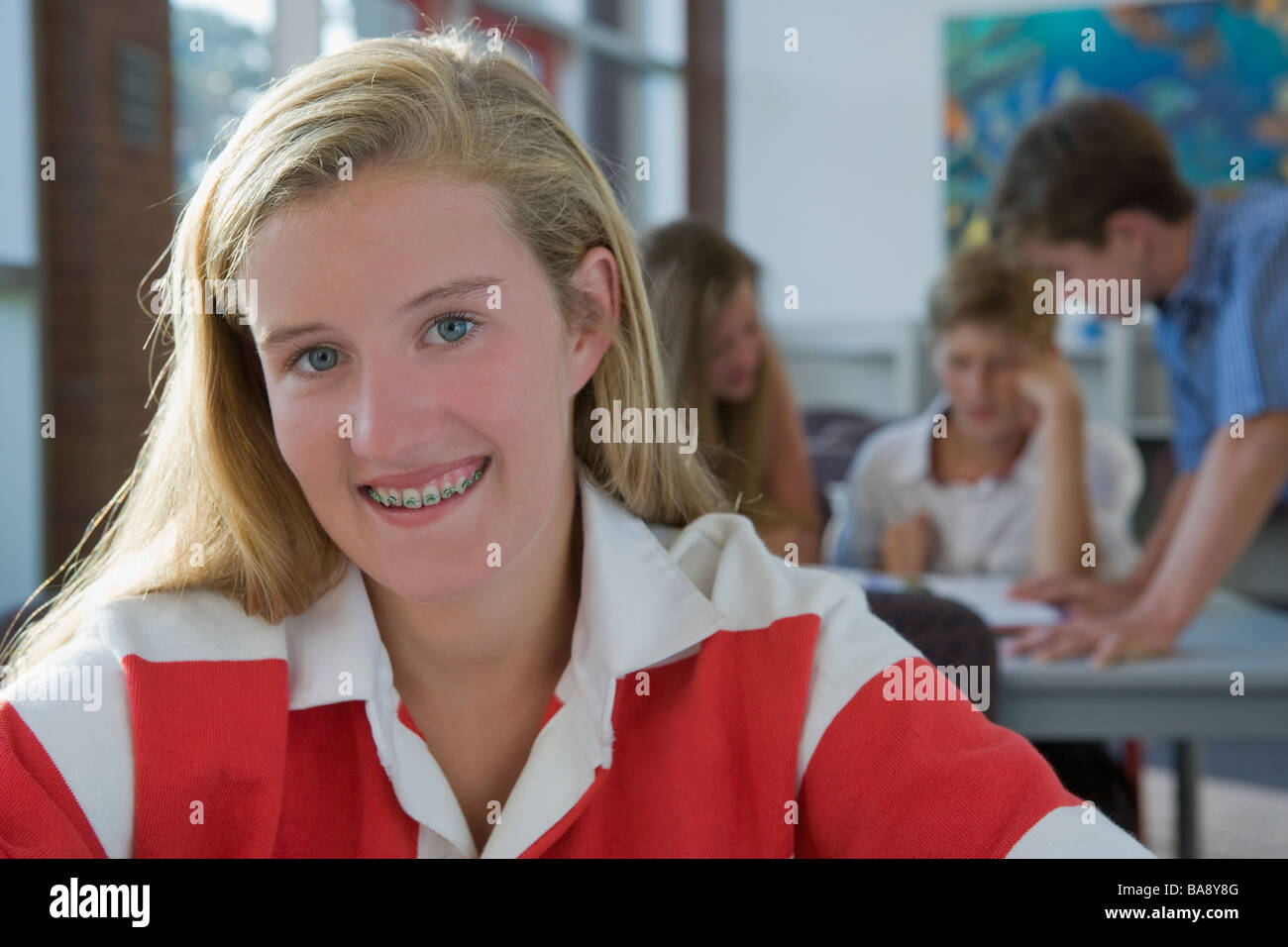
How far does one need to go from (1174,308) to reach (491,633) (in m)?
1.48

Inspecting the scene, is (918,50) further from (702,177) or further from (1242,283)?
(1242,283)

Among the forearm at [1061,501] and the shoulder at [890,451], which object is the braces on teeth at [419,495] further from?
the shoulder at [890,451]

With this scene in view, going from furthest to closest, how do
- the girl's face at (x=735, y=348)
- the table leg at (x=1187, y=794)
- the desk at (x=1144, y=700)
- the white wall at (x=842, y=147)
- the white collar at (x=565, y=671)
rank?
the white wall at (x=842, y=147) < the table leg at (x=1187, y=794) < the girl's face at (x=735, y=348) < the desk at (x=1144, y=700) < the white collar at (x=565, y=671)

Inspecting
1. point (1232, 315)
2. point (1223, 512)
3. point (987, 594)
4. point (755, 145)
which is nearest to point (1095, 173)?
point (1232, 315)

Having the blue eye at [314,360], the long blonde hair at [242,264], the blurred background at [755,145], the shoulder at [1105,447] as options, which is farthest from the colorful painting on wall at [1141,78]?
the blue eye at [314,360]

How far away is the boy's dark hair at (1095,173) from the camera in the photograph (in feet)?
6.29

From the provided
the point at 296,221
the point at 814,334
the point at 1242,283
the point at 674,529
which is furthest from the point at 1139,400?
the point at 296,221

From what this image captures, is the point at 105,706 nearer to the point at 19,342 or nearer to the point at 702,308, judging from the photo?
the point at 702,308

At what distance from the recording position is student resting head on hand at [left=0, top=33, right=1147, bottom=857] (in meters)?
0.77

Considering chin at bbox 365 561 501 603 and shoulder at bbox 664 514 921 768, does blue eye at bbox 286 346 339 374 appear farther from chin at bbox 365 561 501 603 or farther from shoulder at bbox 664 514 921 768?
shoulder at bbox 664 514 921 768

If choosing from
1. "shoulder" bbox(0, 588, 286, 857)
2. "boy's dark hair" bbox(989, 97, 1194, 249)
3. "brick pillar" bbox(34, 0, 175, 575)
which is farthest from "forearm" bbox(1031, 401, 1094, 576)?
"brick pillar" bbox(34, 0, 175, 575)

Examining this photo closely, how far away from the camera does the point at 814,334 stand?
18.3 feet

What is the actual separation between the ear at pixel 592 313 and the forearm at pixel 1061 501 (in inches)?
60.2
